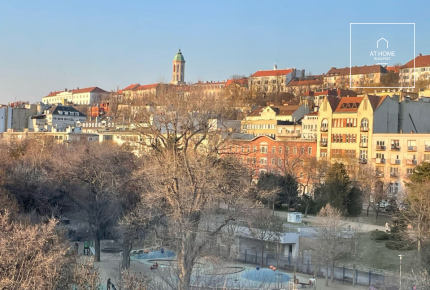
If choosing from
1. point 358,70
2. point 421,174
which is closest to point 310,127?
point 421,174

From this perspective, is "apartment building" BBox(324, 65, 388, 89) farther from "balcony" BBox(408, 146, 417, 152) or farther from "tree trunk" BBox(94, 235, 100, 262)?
"tree trunk" BBox(94, 235, 100, 262)

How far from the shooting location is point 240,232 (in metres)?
32.0

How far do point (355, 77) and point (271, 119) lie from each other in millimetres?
30811

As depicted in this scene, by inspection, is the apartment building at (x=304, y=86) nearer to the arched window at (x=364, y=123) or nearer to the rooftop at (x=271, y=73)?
the rooftop at (x=271, y=73)

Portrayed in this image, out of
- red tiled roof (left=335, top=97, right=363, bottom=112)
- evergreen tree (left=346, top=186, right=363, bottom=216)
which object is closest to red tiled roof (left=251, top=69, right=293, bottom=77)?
red tiled roof (left=335, top=97, right=363, bottom=112)

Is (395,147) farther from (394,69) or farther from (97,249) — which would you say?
(394,69)

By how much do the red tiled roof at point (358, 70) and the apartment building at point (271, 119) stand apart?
27.0 meters

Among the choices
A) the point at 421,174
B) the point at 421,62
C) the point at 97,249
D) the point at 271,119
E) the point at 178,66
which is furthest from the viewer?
the point at 178,66

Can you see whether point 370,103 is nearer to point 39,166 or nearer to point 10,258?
point 39,166

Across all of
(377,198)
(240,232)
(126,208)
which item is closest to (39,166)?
(126,208)

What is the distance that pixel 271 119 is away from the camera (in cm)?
7369

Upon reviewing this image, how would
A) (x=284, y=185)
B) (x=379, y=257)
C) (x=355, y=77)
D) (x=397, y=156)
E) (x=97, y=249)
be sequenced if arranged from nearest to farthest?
1. (x=97, y=249)
2. (x=379, y=257)
3. (x=284, y=185)
4. (x=397, y=156)
5. (x=355, y=77)

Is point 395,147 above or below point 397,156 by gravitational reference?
above

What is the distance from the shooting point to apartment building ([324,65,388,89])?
95.1 meters
